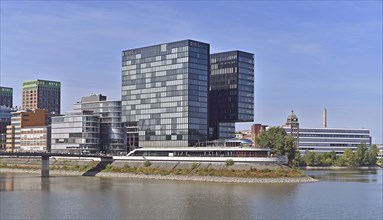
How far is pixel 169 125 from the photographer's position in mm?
181000

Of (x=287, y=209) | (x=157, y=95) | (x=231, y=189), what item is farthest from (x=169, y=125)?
(x=287, y=209)

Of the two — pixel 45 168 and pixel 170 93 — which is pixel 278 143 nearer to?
pixel 170 93

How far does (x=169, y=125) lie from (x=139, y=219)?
353 feet

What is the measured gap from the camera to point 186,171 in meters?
150

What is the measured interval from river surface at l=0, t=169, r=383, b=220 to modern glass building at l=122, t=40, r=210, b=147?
179 feet

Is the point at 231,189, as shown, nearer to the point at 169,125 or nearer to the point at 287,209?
the point at 287,209

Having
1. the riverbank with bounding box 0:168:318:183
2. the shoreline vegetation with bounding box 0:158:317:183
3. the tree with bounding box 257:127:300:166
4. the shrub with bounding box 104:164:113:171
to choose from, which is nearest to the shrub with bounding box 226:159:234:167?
the shoreline vegetation with bounding box 0:158:317:183

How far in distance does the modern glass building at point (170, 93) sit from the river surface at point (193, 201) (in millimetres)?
54690

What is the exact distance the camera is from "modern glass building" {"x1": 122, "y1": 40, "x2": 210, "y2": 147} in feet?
577

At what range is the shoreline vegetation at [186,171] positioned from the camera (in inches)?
5320

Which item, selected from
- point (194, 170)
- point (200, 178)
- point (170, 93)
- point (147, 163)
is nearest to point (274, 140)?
point (194, 170)

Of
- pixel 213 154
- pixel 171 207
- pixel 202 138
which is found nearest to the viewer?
pixel 171 207

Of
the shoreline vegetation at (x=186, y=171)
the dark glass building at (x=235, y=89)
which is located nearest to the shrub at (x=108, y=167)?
the shoreline vegetation at (x=186, y=171)

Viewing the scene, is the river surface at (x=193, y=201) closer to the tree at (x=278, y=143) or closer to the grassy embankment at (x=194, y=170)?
the grassy embankment at (x=194, y=170)
